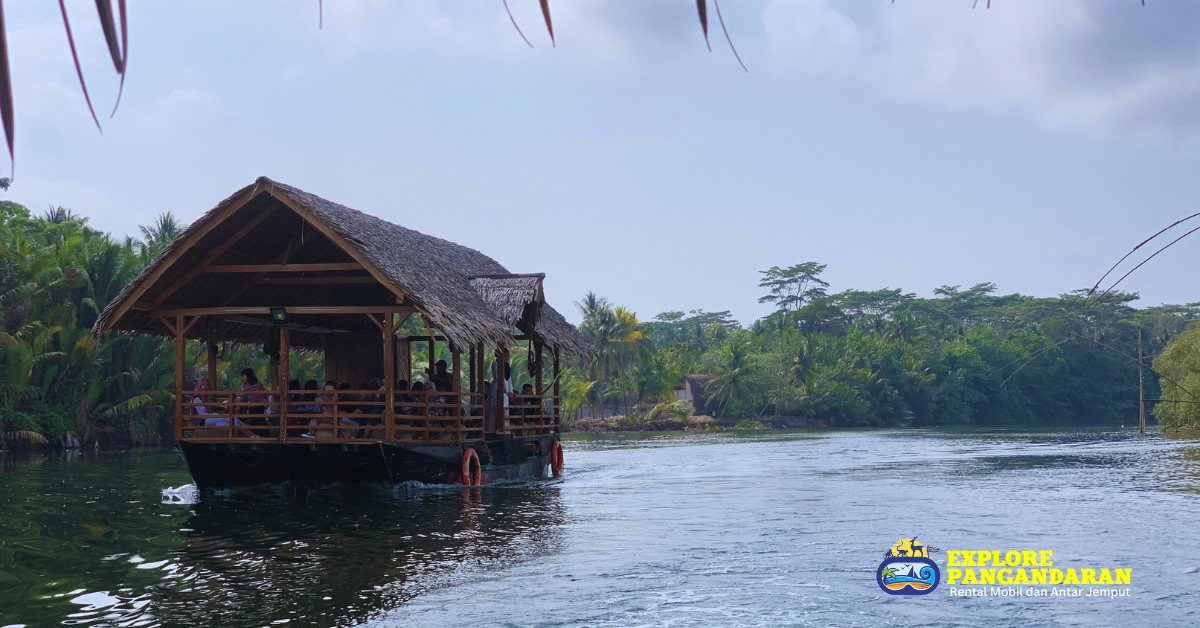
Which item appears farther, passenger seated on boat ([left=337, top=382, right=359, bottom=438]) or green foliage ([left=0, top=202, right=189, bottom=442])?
green foliage ([left=0, top=202, right=189, bottom=442])

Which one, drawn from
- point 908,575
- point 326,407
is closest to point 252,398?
point 326,407

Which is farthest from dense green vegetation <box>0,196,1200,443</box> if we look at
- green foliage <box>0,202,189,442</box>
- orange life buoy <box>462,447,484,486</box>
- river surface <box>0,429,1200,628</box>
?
orange life buoy <box>462,447,484,486</box>

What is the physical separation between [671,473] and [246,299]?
8362mm

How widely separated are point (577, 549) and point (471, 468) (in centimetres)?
499

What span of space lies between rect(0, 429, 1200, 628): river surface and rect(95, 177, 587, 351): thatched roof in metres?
2.34

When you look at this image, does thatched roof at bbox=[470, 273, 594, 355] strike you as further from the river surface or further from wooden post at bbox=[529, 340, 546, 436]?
the river surface

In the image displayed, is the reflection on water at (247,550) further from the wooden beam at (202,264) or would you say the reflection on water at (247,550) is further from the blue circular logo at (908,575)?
the blue circular logo at (908,575)

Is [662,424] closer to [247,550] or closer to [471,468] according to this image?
[471,468]

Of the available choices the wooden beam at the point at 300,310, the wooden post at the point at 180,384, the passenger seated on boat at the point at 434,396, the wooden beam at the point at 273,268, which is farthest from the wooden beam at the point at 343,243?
the wooden post at the point at 180,384

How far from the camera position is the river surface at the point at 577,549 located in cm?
600

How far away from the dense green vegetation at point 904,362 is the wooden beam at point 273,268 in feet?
119

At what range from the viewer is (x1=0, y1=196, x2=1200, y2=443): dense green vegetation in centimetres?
2611

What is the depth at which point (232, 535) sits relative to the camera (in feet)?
30.1

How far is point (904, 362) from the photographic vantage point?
6297 centimetres
